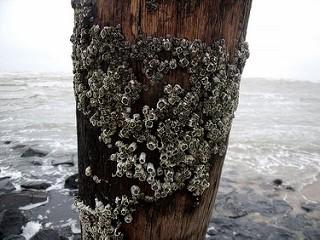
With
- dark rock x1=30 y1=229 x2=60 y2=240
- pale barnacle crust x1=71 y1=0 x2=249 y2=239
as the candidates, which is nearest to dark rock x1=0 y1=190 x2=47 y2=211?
dark rock x1=30 y1=229 x2=60 y2=240

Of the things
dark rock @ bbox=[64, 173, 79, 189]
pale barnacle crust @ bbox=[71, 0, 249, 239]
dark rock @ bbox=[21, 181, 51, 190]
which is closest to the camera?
pale barnacle crust @ bbox=[71, 0, 249, 239]

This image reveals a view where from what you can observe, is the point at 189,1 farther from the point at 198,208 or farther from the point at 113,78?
the point at 198,208

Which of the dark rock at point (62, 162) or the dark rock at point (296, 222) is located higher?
the dark rock at point (296, 222)

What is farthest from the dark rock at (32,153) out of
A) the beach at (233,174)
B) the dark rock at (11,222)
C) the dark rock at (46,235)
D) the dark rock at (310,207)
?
the dark rock at (310,207)

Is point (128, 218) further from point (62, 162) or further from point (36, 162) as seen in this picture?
point (36, 162)

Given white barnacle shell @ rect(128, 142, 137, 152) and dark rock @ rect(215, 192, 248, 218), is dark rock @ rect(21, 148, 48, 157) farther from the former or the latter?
white barnacle shell @ rect(128, 142, 137, 152)

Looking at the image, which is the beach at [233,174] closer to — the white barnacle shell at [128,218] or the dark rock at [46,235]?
the dark rock at [46,235]
